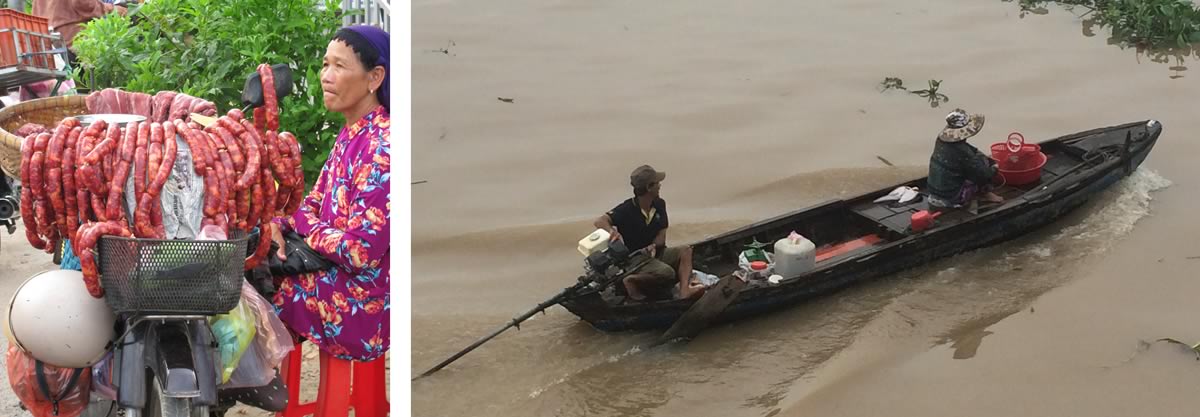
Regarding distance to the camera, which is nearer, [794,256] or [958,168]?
[794,256]

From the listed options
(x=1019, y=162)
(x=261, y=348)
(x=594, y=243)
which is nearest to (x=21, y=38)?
(x=594, y=243)

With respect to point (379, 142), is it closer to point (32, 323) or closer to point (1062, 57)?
point (32, 323)

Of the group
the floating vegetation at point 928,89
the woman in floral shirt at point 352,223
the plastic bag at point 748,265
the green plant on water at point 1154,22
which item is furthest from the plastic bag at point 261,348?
the green plant on water at point 1154,22

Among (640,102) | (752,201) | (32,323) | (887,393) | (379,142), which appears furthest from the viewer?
(640,102)

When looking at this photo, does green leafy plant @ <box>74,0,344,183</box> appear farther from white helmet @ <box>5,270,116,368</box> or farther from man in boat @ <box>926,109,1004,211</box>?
man in boat @ <box>926,109,1004,211</box>

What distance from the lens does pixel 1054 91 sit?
7012 millimetres

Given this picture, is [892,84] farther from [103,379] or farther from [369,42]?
[103,379]

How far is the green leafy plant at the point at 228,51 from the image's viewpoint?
11.3 ft

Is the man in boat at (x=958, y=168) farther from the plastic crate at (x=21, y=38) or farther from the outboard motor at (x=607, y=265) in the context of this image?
the plastic crate at (x=21, y=38)

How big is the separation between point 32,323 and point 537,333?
241cm

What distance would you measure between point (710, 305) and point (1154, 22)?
487 cm

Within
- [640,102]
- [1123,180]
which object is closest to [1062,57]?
[1123,180]

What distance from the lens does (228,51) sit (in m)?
3.54

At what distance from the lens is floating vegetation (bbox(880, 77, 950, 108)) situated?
679cm
